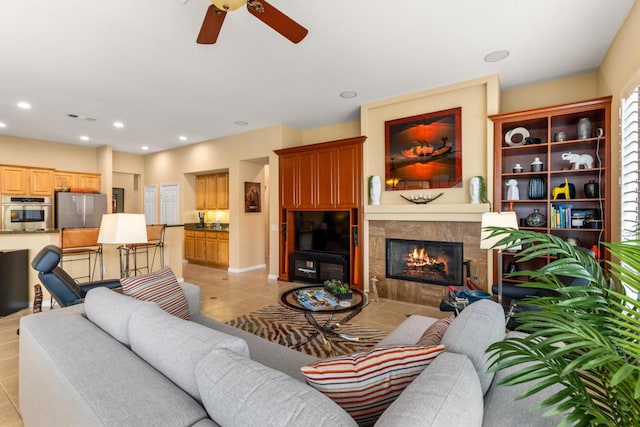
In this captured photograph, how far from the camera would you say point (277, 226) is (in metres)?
6.08

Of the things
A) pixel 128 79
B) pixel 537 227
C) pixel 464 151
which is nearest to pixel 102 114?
pixel 128 79

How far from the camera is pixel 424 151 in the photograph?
4332mm

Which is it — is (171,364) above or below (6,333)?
above

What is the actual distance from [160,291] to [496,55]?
3.91m

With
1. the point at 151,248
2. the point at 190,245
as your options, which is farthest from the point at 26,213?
the point at 151,248

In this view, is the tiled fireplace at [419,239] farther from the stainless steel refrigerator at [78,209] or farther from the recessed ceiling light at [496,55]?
A: the stainless steel refrigerator at [78,209]

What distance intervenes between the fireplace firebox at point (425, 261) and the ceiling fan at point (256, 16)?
10.6 ft

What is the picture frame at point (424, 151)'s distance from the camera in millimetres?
4121

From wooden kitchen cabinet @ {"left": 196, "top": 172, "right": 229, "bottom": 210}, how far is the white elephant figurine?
6348mm

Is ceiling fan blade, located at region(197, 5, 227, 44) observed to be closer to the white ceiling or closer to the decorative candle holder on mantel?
the white ceiling

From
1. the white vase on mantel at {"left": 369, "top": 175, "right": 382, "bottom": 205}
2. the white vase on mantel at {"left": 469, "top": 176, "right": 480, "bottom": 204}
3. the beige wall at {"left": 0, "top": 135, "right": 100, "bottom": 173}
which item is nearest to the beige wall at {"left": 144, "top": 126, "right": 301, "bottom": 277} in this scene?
the beige wall at {"left": 0, "top": 135, "right": 100, "bottom": 173}

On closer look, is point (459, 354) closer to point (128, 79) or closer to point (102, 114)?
point (128, 79)

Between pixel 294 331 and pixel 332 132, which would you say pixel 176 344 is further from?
pixel 332 132

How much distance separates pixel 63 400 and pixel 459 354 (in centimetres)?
147
